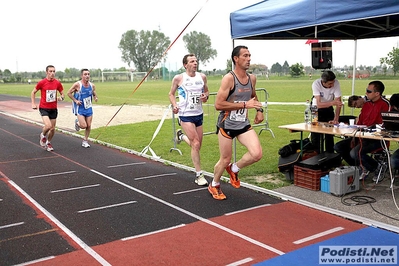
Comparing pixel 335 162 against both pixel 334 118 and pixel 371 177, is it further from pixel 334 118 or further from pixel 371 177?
pixel 334 118

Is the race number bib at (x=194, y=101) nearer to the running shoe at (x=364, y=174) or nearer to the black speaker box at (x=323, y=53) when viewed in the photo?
the running shoe at (x=364, y=174)

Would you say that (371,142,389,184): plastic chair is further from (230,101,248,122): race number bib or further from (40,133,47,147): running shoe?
(40,133,47,147): running shoe

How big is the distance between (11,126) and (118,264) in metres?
13.1

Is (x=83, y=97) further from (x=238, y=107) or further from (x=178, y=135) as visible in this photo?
(x=238, y=107)

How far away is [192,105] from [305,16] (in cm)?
217

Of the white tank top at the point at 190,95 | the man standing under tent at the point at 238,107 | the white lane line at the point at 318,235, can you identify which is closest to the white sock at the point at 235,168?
the man standing under tent at the point at 238,107

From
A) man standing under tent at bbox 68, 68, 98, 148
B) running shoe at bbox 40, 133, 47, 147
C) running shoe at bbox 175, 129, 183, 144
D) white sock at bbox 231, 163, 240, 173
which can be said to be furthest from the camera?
running shoe at bbox 40, 133, 47, 147

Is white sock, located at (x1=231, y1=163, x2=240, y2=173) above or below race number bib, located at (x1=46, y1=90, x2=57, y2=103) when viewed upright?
below

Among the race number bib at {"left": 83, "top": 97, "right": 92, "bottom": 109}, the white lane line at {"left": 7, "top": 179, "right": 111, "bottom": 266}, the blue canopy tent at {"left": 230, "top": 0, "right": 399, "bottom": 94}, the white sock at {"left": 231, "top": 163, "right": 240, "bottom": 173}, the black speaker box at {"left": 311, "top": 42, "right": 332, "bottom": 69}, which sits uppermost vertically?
the blue canopy tent at {"left": 230, "top": 0, "right": 399, "bottom": 94}

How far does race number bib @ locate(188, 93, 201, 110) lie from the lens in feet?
21.5

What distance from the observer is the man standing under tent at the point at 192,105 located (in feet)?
21.3

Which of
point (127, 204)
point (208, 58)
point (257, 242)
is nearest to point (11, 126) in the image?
point (127, 204)

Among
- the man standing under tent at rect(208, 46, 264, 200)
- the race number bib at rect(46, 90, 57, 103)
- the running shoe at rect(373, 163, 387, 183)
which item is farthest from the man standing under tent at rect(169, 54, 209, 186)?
the race number bib at rect(46, 90, 57, 103)

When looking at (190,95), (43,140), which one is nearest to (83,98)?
(43,140)
